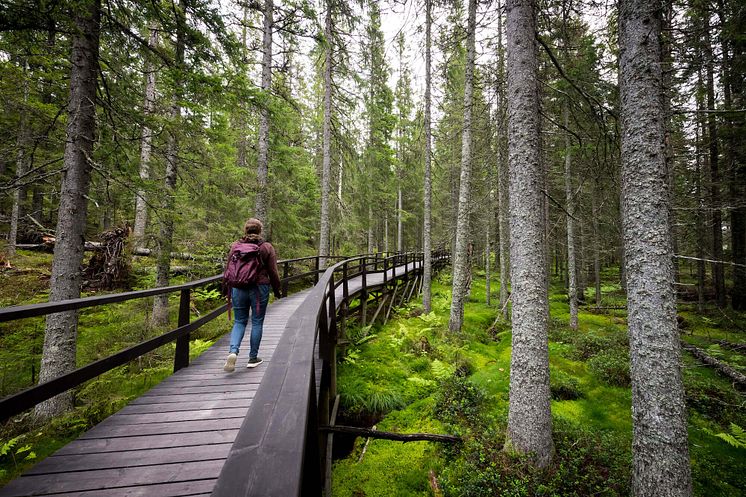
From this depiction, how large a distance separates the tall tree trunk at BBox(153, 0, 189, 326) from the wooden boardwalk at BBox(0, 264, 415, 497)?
4272 mm

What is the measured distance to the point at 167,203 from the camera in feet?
21.7

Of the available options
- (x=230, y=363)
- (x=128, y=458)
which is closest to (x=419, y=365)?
(x=230, y=363)

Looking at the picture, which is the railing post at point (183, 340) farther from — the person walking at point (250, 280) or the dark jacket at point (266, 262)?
the dark jacket at point (266, 262)

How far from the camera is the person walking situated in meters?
4.27

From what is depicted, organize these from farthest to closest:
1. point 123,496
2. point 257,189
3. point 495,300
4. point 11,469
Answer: point 495,300, point 257,189, point 11,469, point 123,496

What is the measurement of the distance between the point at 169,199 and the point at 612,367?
38.9 ft

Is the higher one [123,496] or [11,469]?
[123,496]

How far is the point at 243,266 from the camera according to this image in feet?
14.0

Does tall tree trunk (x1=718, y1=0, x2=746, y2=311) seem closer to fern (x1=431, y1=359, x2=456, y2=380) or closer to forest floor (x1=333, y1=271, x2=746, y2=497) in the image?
forest floor (x1=333, y1=271, x2=746, y2=497)

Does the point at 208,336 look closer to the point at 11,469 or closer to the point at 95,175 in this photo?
the point at 11,469

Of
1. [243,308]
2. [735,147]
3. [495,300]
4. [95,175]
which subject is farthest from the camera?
[495,300]

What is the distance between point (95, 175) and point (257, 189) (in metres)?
4.42

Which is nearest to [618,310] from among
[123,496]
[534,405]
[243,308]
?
[534,405]

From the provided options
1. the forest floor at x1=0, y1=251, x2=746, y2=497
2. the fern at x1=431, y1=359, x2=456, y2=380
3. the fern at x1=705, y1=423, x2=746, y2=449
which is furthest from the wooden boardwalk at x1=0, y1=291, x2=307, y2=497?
the fern at x1=705, y1=423, x2=746, y2=449
